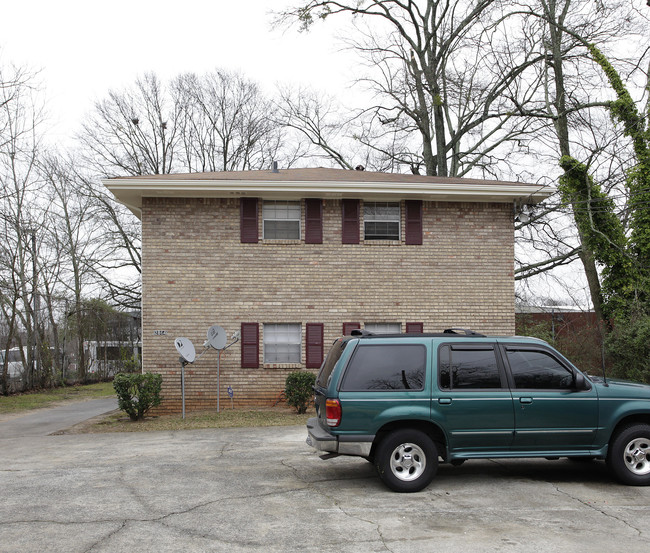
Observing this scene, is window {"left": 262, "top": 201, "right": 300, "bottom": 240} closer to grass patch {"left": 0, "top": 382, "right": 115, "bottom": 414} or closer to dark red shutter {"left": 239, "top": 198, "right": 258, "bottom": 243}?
dark red shutter {"left": 239, "top": 198, "right": 258, "bottom": 243}

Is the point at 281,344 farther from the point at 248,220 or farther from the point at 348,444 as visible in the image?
the point at 348,444

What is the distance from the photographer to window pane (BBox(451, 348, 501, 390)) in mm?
7379

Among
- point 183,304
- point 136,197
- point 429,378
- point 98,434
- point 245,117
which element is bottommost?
point 98,434

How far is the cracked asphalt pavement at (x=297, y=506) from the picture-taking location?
540 centimetres

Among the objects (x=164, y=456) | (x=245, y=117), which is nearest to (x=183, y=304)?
Answer: (x=164, y=456)

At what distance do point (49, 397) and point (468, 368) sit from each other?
20672mm

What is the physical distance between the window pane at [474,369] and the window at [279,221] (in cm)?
899

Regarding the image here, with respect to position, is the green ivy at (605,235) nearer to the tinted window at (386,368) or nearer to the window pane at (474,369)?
the window pane at (474,369)

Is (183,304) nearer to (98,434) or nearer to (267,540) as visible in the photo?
(98,434)

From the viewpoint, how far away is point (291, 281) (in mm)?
15766

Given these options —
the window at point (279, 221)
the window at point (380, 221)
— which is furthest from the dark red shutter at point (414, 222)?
the window at point (279, 221)

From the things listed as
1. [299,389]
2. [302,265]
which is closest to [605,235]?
[302,265]

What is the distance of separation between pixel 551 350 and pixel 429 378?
1.57 m

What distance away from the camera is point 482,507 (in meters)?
6.48
